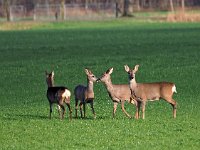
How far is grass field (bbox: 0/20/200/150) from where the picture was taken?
16.0 m

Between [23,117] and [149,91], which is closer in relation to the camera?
[149,91]

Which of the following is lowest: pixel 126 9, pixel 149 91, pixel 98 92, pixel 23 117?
pixel 126 9

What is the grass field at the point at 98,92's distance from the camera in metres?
16.0

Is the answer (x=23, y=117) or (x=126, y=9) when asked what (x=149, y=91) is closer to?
(x=23, y=117)

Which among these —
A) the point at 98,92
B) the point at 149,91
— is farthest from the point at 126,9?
the point at 149,91

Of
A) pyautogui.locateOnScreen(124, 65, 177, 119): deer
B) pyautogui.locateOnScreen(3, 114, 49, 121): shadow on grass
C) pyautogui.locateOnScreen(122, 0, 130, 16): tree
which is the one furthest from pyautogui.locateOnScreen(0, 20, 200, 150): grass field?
pyautogui.locateOnScreen(122, 0, 130, 16): tree

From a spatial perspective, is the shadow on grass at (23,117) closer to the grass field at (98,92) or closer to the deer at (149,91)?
the grass field at (98,92)

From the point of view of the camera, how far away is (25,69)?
112 feet

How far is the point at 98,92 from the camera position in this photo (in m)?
25.6

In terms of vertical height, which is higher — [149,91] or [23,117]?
[149,91]

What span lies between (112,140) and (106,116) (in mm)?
3829

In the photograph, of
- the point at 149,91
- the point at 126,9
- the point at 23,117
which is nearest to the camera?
the point at 149,91

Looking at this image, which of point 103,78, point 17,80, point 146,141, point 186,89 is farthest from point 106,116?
point 17,80

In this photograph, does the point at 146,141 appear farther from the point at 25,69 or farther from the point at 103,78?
the point at 25,69
